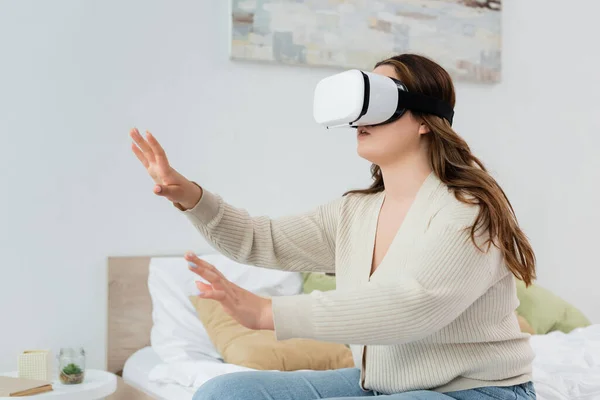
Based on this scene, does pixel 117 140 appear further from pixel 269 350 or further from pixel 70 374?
pixel 269 350

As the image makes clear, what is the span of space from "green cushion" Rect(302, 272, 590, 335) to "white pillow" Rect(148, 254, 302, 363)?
0.09 metres

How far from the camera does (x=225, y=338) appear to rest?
2.43 m

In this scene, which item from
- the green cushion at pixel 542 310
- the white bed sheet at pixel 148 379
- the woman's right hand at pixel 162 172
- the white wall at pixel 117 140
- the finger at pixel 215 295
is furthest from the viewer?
the green cushion at pixel 542 310

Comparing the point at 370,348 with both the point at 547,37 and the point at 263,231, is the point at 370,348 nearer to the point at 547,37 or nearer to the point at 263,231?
the point at 263,231

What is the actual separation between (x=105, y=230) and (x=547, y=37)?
2192 millimetres

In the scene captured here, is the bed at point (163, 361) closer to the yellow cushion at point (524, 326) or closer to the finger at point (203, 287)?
the yellow cushion at point (524, 326)

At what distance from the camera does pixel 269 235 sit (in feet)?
5.76

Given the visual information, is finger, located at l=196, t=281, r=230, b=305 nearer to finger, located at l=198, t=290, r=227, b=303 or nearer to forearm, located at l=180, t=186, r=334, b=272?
finger, located at l=198, t=290, r=227, b=303

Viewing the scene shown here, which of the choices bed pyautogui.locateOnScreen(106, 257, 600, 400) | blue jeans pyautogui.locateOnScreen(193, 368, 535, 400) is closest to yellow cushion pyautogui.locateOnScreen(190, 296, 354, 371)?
bed pyautogui.locateOnScreen(106, 257, 600, 400)

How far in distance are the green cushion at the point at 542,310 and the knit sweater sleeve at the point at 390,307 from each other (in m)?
1.45

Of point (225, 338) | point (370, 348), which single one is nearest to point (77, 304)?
point (225, 338)

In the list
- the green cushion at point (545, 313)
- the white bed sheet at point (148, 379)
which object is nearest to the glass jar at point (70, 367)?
the white bed sheet at point (148, 379)

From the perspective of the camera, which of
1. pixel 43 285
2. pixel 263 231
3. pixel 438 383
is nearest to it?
pixel 438 383

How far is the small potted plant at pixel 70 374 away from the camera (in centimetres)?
240
